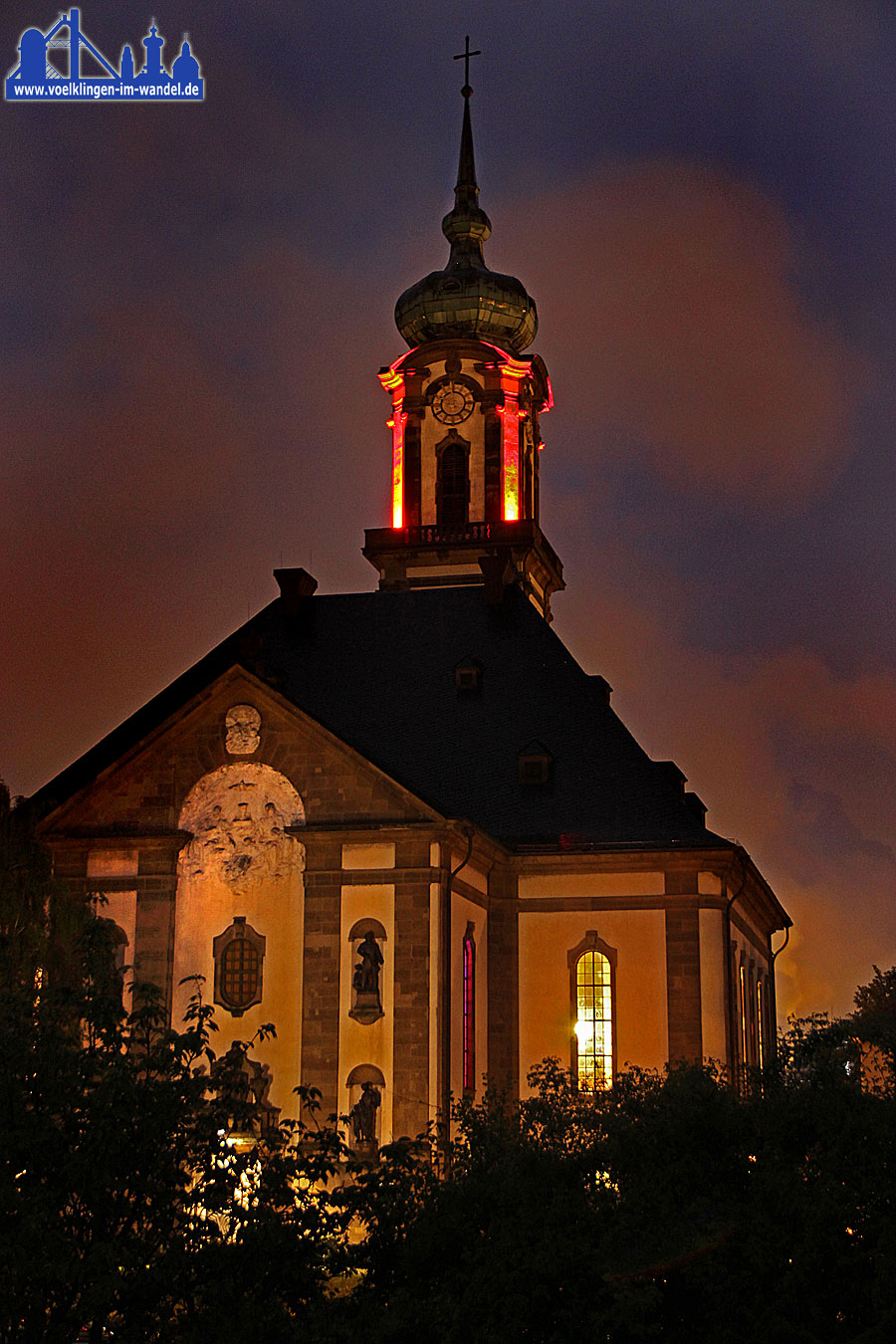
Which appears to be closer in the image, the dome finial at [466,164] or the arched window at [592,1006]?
the arched window at [592,1006]

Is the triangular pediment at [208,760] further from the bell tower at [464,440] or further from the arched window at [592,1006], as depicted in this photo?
the bell tower at [464,440]

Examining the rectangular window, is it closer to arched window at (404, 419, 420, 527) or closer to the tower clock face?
arched window at (404, 419, 420, 527)

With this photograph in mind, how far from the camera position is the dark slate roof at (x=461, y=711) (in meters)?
45.1

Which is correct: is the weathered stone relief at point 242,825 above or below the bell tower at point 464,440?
below

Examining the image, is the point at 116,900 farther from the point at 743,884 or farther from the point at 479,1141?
the point at 479,1141

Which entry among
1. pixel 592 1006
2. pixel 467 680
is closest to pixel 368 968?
pixel 592 1006

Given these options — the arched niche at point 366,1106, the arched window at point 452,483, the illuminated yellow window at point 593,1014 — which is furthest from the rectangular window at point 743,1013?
the arched window at point 452,483

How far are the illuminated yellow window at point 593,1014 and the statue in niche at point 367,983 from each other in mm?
5652

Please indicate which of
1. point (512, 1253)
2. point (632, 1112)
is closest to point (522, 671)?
point (632, 1112)

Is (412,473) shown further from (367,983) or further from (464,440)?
(367,983)

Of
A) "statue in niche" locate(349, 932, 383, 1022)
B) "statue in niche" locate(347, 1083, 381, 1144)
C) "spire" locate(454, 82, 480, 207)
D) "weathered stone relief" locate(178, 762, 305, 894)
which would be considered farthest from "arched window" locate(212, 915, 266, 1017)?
"spire" locate(454, 82, 480, 207)

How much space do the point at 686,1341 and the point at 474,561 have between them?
119ft

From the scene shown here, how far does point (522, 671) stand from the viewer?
163 ft

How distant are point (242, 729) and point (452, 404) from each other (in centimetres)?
1962
